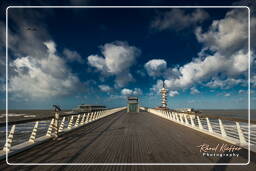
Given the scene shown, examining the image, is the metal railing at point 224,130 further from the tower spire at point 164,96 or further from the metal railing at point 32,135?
the tower spire at point 164,96

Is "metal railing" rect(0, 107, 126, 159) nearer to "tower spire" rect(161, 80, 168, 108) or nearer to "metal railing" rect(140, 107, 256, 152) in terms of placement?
"metal railing" rect(140, 107, 256, 152)

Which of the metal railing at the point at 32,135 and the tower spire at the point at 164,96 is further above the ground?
the tower spire at the point at 164,96

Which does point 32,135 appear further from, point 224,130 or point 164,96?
point 164,96

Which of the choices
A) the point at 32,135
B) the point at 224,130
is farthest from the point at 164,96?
the point at 32,135

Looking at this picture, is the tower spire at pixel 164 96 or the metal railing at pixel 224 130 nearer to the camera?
the metal railing at pixel 224 130

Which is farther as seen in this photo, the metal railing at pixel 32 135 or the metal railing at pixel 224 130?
the metal railing at pixel 224 130

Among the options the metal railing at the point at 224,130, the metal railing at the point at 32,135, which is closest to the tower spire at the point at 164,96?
the metal railing at the point at 224,130

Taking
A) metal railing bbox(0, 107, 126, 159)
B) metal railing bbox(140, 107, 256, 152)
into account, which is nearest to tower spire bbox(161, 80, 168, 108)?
metal railing bbox(140, 107, 256, 152)

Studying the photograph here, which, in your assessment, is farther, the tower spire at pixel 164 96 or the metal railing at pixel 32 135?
the tower spire at pixel 164 96

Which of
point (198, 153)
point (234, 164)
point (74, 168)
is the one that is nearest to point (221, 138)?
point (198, 153)

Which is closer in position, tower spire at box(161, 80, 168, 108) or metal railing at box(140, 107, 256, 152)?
metal railing at box(140, 107, 256, 152)

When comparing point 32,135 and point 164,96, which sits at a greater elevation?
point 164,96

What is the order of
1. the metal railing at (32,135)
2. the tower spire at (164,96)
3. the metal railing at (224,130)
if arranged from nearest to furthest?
the metal railing at (32,135), the metal railing at (224,130), the tower spire at (164,96)

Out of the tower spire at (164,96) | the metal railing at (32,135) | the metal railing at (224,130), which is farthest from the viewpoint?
the tower spire at (164,96)
